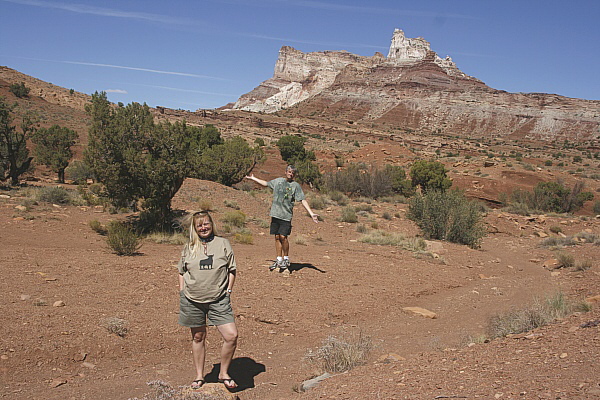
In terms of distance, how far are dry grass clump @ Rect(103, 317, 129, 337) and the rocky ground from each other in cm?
5

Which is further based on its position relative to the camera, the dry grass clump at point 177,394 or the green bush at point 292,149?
the green bush at point 292,149

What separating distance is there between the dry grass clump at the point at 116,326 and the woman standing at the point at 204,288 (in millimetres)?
1845

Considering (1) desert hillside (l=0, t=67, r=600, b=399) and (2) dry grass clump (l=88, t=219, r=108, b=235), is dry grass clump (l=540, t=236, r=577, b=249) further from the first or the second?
(2) dry grass clump (l=88, t=219, r=108, b=235)

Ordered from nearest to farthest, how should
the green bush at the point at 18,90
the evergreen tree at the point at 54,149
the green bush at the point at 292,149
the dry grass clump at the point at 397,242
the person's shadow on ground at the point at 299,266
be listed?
the person's shadow on ground at the point at 299,266, the dry grass clump at the point at 397,242, the evergreen tree at the point at 54,149, the green bush at the point at 292,149, the green bush at the point at 18,90

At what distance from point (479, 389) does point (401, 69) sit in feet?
405

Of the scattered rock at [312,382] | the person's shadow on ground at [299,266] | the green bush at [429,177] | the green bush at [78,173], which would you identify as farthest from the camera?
the green bush at [429,177]

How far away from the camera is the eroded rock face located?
296 feet

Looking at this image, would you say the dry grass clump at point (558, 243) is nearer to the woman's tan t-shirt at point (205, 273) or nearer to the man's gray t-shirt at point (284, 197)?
the man's gray t-shirt at point (284, 197)

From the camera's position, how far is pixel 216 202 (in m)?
19.0

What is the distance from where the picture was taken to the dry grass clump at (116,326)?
19.0ft

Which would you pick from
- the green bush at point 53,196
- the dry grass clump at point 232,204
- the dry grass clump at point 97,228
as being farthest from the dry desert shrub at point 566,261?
the green bush at point 53,196

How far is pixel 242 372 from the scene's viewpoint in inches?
209

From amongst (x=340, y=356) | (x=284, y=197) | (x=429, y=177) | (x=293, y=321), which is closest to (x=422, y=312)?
(x=293, y=321)

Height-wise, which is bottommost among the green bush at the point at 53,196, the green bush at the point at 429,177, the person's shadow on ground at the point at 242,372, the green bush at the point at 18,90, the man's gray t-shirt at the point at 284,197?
the person's shadow on ground at the point at 242,372
